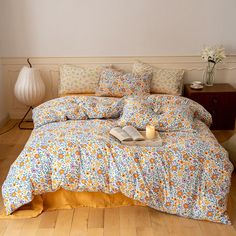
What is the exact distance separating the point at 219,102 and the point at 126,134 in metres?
1.68

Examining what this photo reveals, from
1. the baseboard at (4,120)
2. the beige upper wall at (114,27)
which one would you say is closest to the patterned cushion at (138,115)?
the beige upper wall at (114,27)

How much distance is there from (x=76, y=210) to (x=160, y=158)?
2.55 feet

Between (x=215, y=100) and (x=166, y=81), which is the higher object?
(x=166, y=81)

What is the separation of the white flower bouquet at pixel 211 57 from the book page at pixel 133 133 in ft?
5.48

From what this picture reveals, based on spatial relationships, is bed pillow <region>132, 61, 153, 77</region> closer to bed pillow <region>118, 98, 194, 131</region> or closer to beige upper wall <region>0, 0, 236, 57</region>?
beige upper wall <region>0, 0, 236, 57</region>

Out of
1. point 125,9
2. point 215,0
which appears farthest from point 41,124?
point 215,0

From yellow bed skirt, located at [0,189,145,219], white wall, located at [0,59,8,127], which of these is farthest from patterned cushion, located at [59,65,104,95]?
yellow bed skirt, located at [0,189,145,219]

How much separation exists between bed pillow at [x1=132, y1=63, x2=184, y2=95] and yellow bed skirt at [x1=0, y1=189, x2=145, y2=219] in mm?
→ 1657

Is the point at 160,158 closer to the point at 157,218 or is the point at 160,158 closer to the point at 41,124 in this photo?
the point at 157,218

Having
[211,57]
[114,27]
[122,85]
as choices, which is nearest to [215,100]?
[211,57]

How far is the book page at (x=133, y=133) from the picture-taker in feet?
7.89

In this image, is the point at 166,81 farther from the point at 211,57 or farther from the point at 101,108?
the point at 101,108

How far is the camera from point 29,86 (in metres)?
3.65

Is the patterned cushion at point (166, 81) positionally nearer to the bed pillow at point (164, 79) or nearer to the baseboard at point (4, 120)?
the bed pillow at point (164, 79)
